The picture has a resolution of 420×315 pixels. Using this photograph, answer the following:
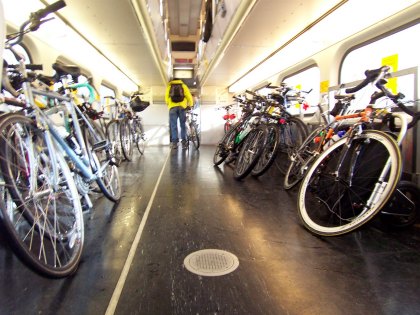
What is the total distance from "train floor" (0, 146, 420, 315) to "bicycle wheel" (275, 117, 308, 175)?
4.64ft

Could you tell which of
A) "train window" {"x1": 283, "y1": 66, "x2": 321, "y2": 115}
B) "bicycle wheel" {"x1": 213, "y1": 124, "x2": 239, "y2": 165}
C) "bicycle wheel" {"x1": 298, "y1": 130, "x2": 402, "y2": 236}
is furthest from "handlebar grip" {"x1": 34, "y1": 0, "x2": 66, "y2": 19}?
"train window" {"x1": 283, "y1": 66, "x2": 321, "y2": 115}

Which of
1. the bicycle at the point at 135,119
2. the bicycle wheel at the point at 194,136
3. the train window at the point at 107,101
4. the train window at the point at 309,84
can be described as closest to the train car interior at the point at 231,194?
the train window at the point at 309,84

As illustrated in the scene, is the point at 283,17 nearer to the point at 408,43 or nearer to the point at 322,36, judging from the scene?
the point at 322,36

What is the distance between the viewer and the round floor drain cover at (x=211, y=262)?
1.48 meters

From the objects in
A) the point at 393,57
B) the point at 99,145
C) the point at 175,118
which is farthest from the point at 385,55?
the point at 175,118

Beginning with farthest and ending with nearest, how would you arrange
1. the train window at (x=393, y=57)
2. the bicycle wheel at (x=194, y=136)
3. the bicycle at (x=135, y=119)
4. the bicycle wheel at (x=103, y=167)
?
the bicycle wheel at (x=194, y=136), the bicycle at (x=135, y=119), the train window at (x=393, y=57), the bicycle wheel at (x=103, y=167)

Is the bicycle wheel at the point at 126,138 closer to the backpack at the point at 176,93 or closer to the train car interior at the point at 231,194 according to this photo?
the train car interior at the point at 231,194

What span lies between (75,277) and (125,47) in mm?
4870

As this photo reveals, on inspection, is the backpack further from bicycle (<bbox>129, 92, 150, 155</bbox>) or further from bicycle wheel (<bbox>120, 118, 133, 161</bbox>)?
bicycle wheel (<bbox>120, 118, 133, 161</bbox>)

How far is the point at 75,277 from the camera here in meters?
1.41

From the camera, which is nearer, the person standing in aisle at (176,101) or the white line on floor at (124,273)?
the white line on floor at (124,273)

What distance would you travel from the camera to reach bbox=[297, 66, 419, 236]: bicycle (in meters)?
1.76

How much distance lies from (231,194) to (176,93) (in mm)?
4405

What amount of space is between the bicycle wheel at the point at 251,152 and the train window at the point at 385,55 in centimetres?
154
